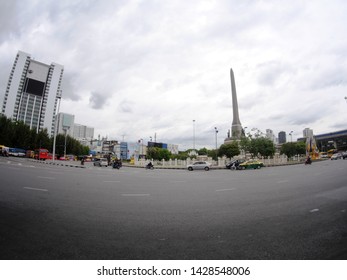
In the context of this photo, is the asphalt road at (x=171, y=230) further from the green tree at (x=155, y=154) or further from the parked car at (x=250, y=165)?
the green tree at (x=155, y=154)

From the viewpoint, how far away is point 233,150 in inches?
2680

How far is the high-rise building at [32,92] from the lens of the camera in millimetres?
107125

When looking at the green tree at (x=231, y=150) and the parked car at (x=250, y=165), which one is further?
the green tree at (x=231, y=150)

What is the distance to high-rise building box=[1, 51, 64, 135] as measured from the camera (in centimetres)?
10712

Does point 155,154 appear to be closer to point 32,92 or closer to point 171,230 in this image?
point 171,230

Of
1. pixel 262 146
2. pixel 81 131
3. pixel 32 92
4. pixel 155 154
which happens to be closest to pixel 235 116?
pixel 262 146

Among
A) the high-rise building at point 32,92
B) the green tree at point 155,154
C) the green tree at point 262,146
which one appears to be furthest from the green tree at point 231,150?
the high-rise building at point 32,92

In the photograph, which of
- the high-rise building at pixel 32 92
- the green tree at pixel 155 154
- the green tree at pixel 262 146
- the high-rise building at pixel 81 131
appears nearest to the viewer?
the green tree at pixel 262 146

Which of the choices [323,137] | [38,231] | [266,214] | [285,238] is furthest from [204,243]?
[323,137]

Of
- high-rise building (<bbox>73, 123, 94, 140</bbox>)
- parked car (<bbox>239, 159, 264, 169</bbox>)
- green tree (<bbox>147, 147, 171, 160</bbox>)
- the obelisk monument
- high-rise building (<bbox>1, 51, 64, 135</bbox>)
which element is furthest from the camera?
high-rise building (<bbox>73, 123, 94, 140</bbox>)

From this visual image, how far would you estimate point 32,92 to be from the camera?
11400 cm

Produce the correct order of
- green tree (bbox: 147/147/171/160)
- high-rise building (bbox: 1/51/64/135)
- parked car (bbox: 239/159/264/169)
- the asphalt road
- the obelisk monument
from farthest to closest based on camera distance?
high-rise building (bbox: 1/51/64/135)
green tree (bbox: 147/147/171/160)
the obelisk monument
parked car (bbox: 239/159/264/169)
the asphalt road

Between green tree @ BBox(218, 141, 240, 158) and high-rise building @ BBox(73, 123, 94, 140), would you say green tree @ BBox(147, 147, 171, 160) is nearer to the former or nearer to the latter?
green tree @ BBox(218, 141, 240, 158)

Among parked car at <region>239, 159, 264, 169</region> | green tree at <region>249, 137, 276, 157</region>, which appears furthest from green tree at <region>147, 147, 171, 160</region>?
parked car at <region>239, 159, 264, 169</region>
